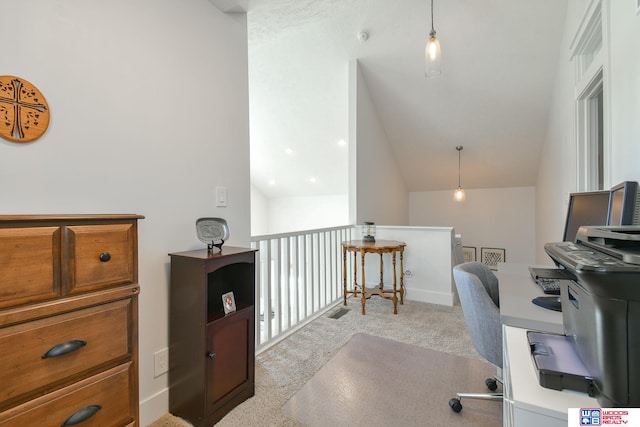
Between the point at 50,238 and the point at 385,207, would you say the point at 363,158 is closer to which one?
the point at 385,207

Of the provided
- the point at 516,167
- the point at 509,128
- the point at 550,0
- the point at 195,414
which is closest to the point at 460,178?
the point at 516,167

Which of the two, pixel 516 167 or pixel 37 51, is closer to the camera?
pixel 37 51

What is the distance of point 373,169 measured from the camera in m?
4.43

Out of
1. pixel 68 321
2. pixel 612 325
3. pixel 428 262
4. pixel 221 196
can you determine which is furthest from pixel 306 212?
pixel 612 325

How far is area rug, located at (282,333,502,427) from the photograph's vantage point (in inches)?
61.0

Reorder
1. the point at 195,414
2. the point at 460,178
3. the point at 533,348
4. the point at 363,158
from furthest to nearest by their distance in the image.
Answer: the point at 460,178 < the point at 363,158 < the point at 195,414 < the point at 533,348

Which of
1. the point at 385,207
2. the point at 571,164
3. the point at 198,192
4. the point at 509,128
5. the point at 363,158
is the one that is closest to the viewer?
the point at 198,192

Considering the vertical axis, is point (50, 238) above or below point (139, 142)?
below

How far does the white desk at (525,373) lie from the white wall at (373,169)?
8.75 ft

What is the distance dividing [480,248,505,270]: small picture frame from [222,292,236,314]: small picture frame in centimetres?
566

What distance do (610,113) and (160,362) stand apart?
309cm

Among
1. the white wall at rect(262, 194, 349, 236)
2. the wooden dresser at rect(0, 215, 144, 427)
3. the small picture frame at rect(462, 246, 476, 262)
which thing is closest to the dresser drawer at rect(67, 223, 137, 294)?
the wooden dresser at rect(0, 215, 144, 427)

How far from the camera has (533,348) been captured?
87 centimetres

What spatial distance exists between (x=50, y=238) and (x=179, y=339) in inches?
34.9
